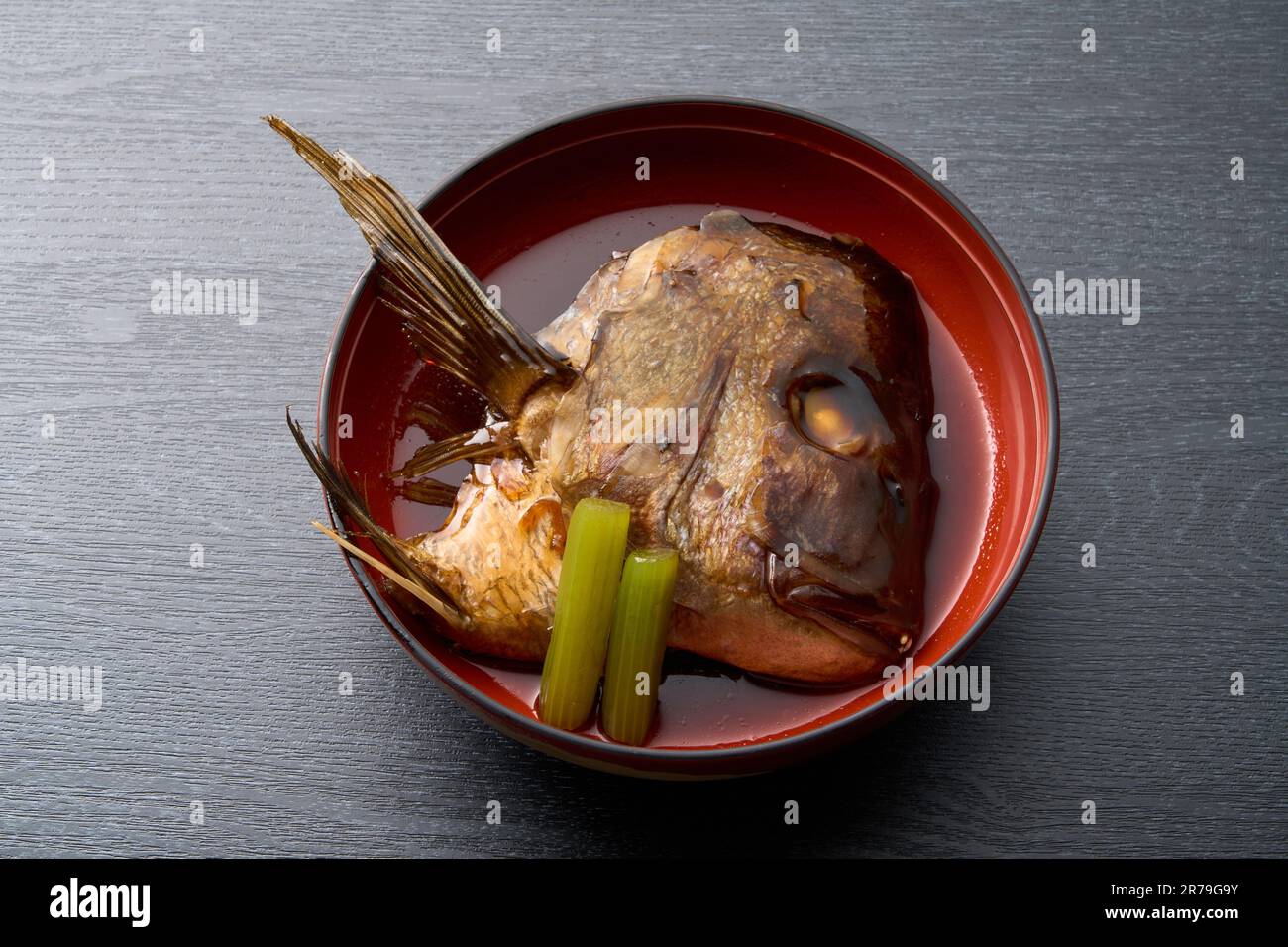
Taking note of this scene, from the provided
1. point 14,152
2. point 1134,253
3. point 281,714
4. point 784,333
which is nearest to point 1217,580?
point 1134,253

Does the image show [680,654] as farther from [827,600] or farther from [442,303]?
[442,303]

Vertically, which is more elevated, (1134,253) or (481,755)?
(1134,253)

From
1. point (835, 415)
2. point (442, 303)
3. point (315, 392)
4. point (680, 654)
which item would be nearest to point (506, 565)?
point (680, 654)

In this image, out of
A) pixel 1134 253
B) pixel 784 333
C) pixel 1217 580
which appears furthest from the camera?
pixel 1134 253

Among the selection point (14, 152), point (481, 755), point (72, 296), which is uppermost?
point (14, 152)

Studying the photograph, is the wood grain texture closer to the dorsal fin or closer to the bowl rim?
the bowl rim

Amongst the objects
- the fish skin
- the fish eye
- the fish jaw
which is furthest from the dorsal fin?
the fish eye

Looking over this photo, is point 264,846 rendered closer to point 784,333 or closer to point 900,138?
point 784,333

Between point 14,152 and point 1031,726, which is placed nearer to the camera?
point 1031,726
